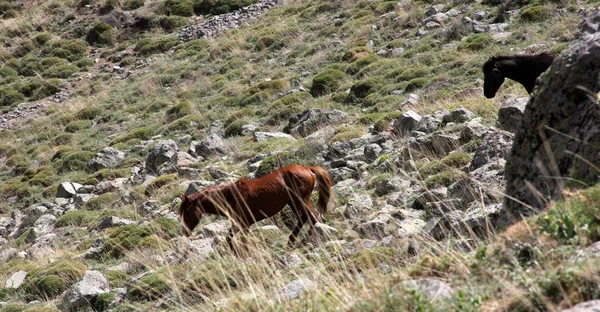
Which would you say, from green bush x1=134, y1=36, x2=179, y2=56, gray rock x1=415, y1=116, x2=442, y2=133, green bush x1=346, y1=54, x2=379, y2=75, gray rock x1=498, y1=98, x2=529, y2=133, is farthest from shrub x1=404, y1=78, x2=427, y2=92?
green bush x1=134, y1=36, x2=179, y2=56

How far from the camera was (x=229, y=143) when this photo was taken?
1981 centimetres

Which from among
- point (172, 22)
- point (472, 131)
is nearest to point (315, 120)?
point (472, 131)

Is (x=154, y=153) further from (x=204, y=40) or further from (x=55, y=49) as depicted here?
(x=55, y=49)

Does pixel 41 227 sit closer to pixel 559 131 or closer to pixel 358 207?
pixel 358 207

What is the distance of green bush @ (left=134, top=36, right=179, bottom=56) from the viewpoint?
38406mm

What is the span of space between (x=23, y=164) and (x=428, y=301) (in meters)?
24.5

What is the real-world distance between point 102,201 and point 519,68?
11.8 meters

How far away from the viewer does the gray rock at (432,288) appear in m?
3.89

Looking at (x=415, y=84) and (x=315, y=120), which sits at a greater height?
(x=415, y=84)

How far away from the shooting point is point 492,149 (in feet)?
32.9

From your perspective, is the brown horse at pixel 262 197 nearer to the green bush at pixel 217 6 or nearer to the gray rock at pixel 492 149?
the gray rock at pixel 492 149

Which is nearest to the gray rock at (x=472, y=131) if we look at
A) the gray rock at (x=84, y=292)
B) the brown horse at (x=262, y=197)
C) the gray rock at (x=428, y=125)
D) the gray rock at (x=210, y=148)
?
the gray rock at (x=428, y=125)

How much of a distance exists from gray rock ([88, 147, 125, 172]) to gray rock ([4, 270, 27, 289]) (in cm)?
1006

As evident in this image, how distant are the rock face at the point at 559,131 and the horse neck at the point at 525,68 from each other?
4.39 meters
